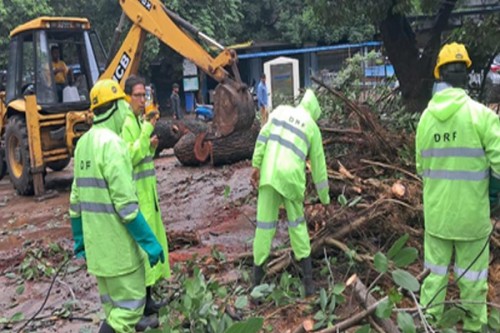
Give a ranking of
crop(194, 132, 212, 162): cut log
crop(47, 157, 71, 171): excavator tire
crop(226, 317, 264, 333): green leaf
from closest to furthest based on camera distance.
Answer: crop(226, 317, 264, 333): green leaf < crop(194, 132, 212, 162): cut log < crop(47, 157, 71, 171): excavator tire

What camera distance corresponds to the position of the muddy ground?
5.00 m

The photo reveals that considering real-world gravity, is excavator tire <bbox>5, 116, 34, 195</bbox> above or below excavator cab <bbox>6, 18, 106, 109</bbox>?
below

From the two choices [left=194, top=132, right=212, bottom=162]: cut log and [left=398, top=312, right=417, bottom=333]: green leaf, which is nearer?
[left=398, top=312, right=417, bottom=333]: green leaf

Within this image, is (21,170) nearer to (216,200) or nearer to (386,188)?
(216,200)

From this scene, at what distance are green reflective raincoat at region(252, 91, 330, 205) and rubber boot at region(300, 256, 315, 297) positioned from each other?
498 millimetres

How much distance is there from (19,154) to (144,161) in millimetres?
6602

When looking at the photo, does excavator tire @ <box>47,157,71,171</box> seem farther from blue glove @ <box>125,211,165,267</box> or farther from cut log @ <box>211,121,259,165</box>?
blue glove @ <box>125,211,165,267</box>

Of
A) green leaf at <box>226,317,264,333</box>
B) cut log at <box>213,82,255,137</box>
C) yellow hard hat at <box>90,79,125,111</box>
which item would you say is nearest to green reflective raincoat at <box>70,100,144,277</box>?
yellow hard hat at <box>90,79,125,111</box>

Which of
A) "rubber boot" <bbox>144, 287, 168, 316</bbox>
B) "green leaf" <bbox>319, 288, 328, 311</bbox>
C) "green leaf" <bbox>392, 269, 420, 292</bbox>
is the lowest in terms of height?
"rubber boot" <bbox>144, 287, 168, 316</bbox>

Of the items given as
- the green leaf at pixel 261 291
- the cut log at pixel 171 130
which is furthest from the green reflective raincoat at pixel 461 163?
the cut log at pixel 171 130

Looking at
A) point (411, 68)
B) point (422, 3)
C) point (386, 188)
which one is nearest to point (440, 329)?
point (386, 188)

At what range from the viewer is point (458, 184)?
137 inches

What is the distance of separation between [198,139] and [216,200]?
245 centimetres

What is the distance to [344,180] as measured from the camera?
5.94 m
